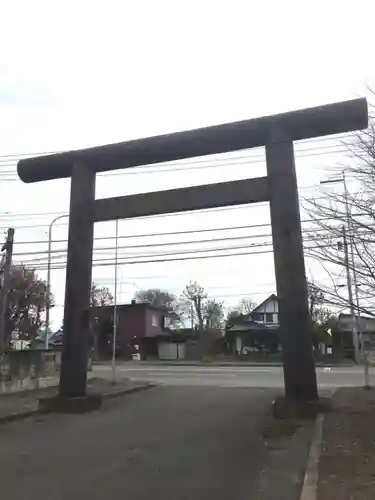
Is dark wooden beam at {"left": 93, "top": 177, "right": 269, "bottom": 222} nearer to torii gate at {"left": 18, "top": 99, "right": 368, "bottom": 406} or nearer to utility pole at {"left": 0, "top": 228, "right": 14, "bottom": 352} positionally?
torii gate at {"left": 18, "top": 99, "right": 368, "bottom": 406}

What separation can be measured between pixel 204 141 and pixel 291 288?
3.71 meters

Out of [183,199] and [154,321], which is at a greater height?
[154,321]

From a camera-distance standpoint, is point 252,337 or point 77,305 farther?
point 252,337

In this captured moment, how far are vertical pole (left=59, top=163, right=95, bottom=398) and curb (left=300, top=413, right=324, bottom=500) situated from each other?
5597 millimetres

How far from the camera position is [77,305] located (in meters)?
13.0

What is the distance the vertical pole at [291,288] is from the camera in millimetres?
11430

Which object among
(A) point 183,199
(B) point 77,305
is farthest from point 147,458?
(A) point 183,199

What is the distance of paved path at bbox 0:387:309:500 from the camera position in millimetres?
5934

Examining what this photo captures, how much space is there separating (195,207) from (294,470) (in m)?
6.83

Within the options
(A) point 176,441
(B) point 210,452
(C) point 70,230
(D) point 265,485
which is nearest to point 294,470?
(D) point 265,485

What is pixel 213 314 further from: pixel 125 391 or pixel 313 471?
pixel 313 471

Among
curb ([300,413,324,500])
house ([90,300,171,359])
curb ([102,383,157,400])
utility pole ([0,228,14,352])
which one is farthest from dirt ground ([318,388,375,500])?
house ([90,300,171,359])

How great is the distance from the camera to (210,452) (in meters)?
8.01

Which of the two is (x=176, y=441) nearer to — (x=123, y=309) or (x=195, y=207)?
(x=195, y=207)
